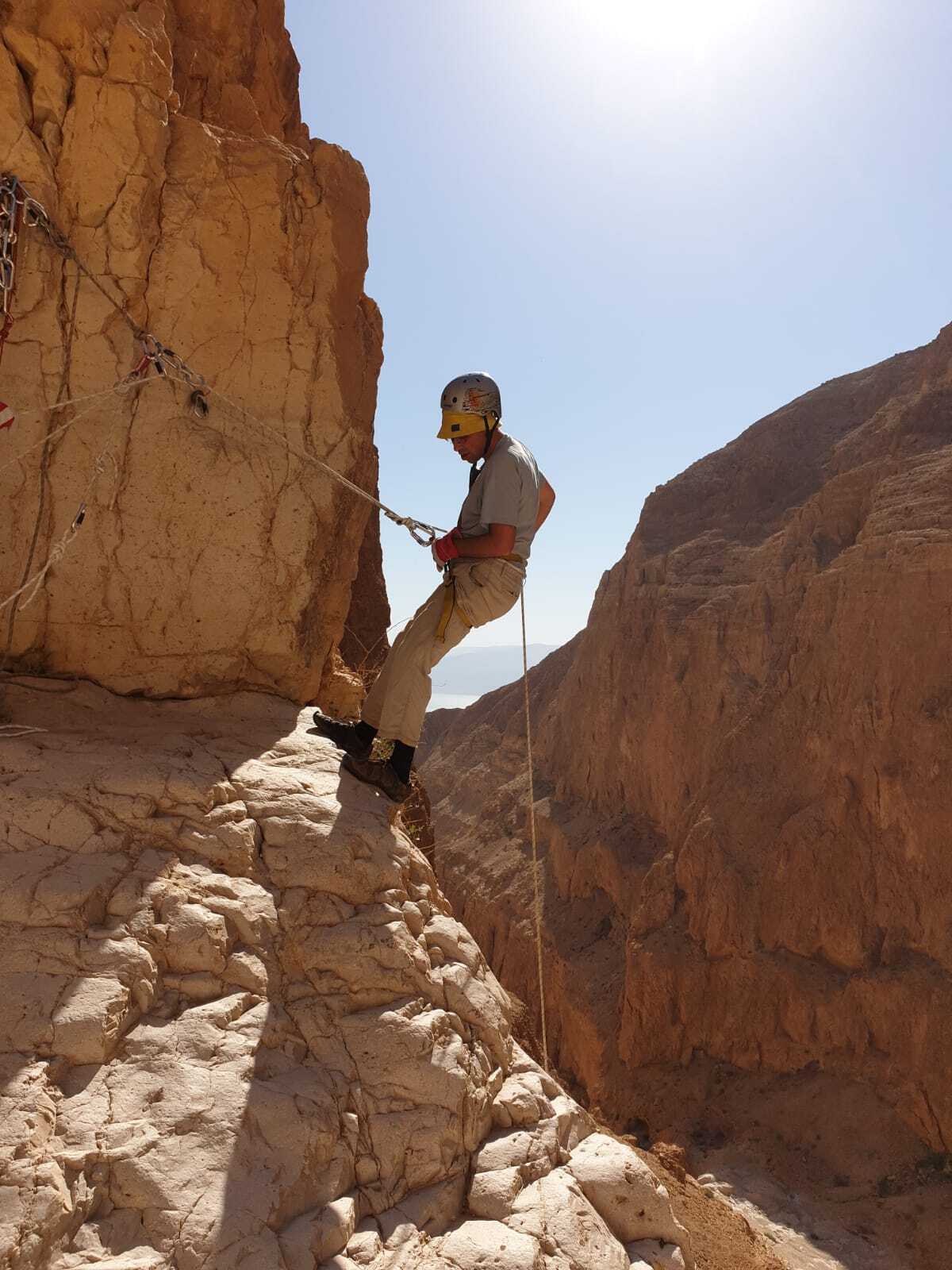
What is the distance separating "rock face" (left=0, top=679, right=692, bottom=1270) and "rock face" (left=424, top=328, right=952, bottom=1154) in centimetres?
1146

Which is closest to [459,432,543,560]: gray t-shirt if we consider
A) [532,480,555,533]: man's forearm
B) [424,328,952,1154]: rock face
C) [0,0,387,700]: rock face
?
[532,480,555,533]: man's forearm

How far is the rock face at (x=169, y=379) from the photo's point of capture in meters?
3.76

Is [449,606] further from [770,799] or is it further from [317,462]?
[770,799]

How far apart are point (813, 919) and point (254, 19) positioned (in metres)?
13.9

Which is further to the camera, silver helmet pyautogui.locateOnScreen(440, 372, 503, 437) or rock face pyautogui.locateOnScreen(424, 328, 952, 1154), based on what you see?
rock face pyautogui.locateOnScreen(424, 328, 952, 1154)

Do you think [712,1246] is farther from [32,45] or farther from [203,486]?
[32,45]

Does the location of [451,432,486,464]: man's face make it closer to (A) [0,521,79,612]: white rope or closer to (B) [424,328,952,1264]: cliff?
(A) [0,521,79,612]: white rope

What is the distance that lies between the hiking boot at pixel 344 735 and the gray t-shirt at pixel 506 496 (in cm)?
97

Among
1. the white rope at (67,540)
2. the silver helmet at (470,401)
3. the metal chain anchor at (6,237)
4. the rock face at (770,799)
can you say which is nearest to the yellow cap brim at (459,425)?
the silver helmet at (470,401)

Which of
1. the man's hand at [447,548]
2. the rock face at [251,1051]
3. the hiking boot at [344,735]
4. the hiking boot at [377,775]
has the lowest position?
the rock face at [251,1051]

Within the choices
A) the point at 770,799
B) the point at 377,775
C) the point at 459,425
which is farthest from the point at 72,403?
the point at 770,799

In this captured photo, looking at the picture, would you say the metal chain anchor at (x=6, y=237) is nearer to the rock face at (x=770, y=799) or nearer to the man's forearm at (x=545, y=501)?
the man's forearm at (x=545, y=501)

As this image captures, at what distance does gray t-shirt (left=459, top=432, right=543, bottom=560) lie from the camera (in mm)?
3709

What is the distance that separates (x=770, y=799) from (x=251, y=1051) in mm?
14794
